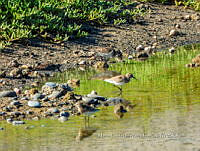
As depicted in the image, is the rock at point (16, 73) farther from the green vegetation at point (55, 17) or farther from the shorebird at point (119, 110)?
the shorebird at point (119, 110)

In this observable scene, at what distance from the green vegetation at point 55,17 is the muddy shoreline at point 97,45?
25 centimetres

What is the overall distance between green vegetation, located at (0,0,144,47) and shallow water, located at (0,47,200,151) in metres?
3.80

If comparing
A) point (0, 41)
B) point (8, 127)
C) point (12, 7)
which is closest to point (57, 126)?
point (8, 127)

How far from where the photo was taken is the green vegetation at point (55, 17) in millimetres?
15672

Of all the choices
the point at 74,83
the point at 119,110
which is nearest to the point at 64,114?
the point at 119,110

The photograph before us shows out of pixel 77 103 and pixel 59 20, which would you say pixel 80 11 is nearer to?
pixel 59 20

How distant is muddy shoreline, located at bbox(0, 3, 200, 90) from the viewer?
1376 cm

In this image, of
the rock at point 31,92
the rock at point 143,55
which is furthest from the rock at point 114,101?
the rock at point 143,55

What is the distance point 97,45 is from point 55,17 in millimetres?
1360

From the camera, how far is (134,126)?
9.11 meters

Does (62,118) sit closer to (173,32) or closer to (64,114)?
(64,114)

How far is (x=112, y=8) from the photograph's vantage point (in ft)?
62.6

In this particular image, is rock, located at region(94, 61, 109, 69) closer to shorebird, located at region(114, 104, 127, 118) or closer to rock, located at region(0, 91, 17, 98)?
rock, located at region(0, 91, 17, 98)

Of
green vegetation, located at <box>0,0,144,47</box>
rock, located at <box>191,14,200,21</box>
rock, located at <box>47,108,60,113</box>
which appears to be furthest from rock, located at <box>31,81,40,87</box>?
rock, located at <box>191,14,200,21</box>
